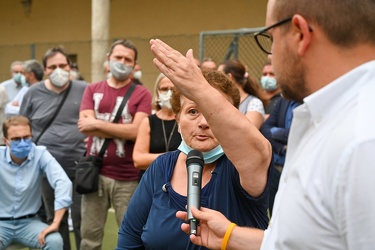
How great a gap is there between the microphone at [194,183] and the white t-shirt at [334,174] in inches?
28.0

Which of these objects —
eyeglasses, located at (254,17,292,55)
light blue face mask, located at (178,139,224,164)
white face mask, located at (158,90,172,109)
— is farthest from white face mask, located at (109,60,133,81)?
eyeglasses, located at (254,17,292,55)

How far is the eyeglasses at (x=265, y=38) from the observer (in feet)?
5.30

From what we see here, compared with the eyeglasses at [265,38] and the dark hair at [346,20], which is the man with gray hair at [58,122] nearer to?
the eyeglasses at [265,38]

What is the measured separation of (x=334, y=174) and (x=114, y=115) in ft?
14.0

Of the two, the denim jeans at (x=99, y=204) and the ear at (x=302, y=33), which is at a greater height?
the ear at (x=302, y=33)

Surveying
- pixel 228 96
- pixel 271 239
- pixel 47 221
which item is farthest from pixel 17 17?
pixel 271 239

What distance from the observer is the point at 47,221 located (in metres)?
6.16

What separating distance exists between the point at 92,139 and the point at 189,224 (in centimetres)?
345

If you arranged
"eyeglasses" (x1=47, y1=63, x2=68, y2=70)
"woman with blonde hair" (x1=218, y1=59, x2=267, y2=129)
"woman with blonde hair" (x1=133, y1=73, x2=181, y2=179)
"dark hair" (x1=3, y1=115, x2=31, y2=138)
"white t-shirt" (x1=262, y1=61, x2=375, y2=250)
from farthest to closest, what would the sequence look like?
"eyeglasses" (x1=47, y1=63, x2=68, y2=70) < "woman with blonde hair" (x1=218, y1=59, x2=267, y2=129) < "dark hair" (x1=3, y1=115, x2=31, y2=138) < "woman with blonde hair" (x1=133, y1=73, x2=181, y2=179) < "white t-shirt" (x1=262, y1=61, x2=375, y2=250)

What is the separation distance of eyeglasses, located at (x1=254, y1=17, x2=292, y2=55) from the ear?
0.11ft

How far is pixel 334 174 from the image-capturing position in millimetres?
1381

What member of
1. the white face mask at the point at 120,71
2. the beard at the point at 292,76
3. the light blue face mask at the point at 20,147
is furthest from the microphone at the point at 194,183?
the light blue face mask at the point at 20,147

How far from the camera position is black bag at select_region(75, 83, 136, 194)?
17.6ft

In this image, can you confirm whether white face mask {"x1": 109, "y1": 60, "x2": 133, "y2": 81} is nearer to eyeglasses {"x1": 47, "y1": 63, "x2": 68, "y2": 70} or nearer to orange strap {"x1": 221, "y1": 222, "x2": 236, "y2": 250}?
eyeglasses {"x1": 47, "y1": 63, "x2": 68, "y2": 70}
